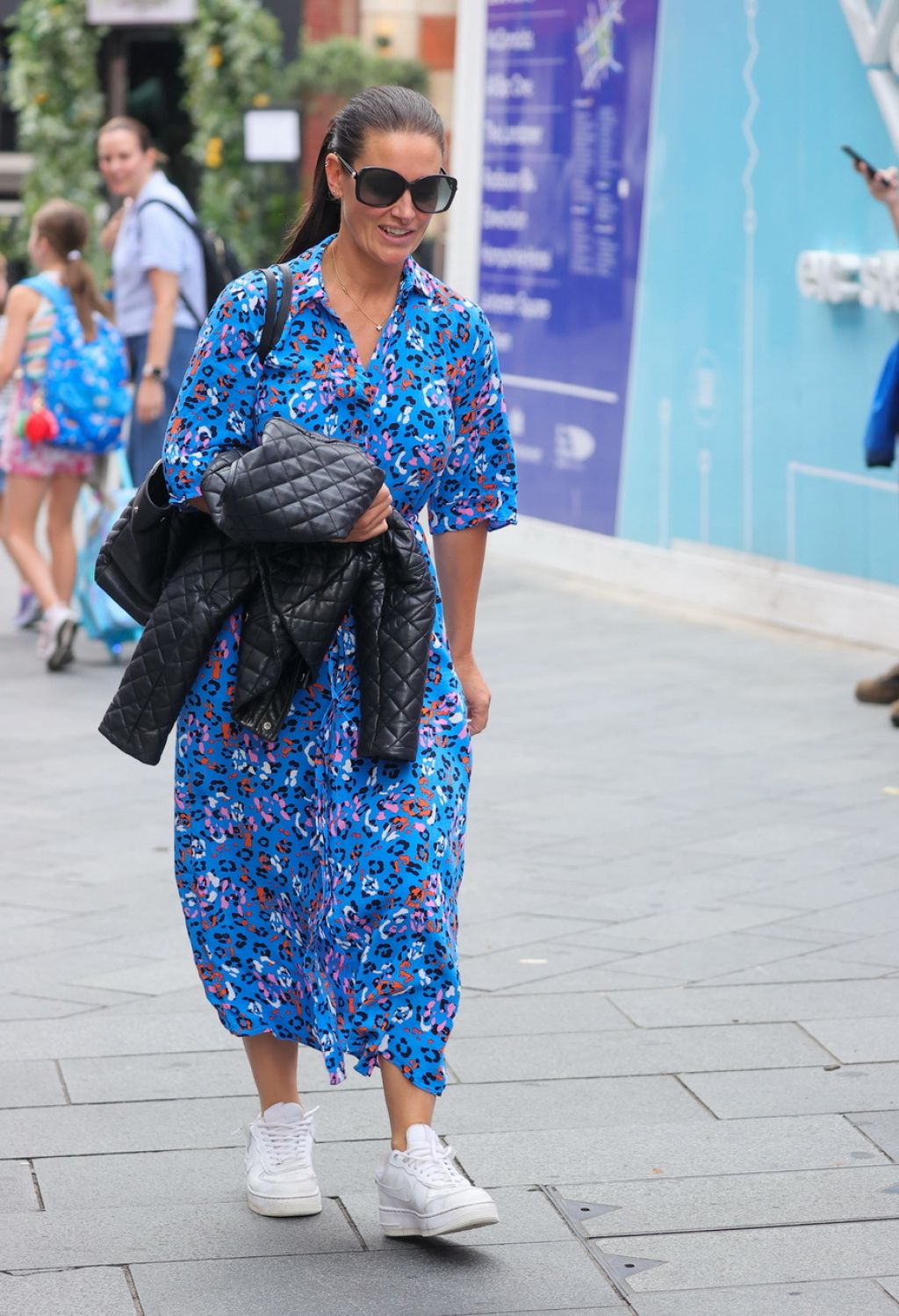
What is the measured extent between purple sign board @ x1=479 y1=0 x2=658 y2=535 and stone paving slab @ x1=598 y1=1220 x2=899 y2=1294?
7.93 meters

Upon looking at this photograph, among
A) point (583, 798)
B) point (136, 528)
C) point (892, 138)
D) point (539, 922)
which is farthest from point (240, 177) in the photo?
point (136, 528)

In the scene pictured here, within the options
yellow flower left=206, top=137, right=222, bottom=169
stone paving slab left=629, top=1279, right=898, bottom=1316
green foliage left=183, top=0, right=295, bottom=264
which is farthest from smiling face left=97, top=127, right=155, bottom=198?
yellow flower left=206, top=137, right=222, bottom=169

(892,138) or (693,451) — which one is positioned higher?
(892,138)

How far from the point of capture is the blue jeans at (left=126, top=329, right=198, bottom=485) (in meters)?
9.20

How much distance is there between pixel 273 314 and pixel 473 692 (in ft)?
2.44

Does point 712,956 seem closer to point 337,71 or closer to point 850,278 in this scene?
point 850,278

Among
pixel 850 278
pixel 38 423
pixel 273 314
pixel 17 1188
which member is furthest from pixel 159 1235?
pixel 850 278

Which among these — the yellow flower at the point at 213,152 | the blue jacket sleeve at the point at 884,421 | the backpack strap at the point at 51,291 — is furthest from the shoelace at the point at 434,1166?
the yellow flower at the point at 213,152

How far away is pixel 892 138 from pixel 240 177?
12670 mm

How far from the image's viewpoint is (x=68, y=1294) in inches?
126

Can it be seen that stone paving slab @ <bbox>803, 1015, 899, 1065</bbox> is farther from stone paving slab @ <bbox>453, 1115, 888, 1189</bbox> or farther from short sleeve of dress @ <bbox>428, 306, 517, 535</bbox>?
short sleeve of dress @ <bbox>428, 306, 517, 535</bbox>

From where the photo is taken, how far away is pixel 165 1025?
14.8ft

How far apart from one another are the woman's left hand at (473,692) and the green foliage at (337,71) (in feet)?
58.4

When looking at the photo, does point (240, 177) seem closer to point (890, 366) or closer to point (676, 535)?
point (676, 535)
